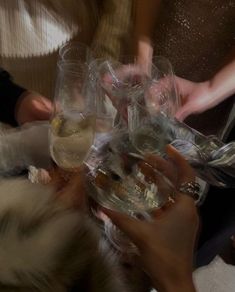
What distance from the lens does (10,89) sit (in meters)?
0.92

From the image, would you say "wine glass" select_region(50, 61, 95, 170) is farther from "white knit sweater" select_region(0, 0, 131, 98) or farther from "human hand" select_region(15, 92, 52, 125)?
"white knit sweater" select_region(0, 0, 131, 98)

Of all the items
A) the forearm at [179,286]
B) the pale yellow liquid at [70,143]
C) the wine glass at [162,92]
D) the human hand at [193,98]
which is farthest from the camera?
the human hand at [193,98]

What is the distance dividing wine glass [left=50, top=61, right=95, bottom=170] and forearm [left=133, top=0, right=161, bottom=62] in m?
0.18

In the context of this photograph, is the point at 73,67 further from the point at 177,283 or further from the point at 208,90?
the point at 177,283

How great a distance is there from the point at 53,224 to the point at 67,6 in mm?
837

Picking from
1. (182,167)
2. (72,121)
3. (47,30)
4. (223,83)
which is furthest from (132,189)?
(47,30)

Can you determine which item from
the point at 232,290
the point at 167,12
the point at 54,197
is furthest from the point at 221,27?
the point at 232,290

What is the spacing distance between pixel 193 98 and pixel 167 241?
45 centimetres

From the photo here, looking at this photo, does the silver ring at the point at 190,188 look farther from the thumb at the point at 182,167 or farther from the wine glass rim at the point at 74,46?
the wine glass rim at the point at 74,46

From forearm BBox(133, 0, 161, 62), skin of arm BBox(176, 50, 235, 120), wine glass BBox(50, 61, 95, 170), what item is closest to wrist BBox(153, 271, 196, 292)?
wine glass BBox(50, 61, 95, 170)

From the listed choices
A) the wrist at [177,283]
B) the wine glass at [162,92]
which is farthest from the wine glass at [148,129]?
the wrist at [177,283]

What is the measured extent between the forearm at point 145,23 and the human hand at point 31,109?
0.27m

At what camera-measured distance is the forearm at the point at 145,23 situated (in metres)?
1.04

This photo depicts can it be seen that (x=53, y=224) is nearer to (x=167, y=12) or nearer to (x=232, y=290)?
(x=167, y=12)
